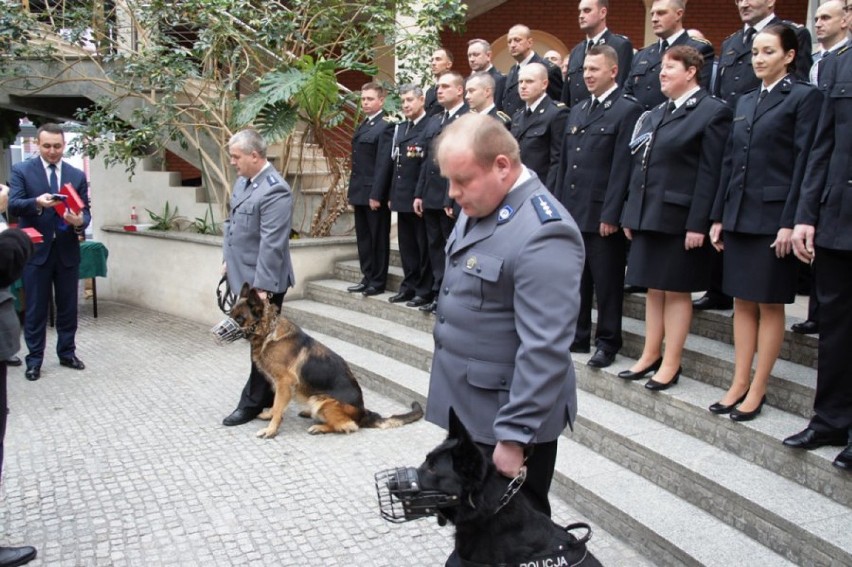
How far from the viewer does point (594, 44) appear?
703 cm

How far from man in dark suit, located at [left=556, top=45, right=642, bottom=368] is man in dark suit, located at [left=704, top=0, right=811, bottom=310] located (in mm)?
700

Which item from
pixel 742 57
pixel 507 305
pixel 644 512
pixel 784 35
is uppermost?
pixel 742 57

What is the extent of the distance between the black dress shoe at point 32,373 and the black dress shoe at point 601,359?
16.6 ft

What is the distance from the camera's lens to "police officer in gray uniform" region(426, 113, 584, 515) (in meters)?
2.53

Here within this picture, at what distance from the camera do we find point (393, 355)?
7.49 meters

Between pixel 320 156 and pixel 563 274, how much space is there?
9.05 m

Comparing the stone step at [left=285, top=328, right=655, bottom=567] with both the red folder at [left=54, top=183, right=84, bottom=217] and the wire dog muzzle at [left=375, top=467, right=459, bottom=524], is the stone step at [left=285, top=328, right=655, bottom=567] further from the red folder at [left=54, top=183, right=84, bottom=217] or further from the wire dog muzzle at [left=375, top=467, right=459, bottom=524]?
the red folder at [left=54, top=183, right=84, bottom=217]

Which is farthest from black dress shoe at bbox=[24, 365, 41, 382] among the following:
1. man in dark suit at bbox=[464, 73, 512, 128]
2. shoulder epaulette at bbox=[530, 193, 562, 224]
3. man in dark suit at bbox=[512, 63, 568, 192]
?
shoulder epaulette at bbox=[530, 193, 562, 224]

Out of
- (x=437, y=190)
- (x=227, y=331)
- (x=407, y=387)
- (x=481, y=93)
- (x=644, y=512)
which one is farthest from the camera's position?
(x=437, y=190)

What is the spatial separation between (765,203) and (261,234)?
344 centimetres

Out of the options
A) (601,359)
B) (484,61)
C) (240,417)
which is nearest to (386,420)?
(240,417)

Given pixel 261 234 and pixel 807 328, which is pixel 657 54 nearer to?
pixel 807 328

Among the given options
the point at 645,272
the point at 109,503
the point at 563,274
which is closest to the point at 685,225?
the point at 645,272

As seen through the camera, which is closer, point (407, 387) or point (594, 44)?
point (407, 387)
